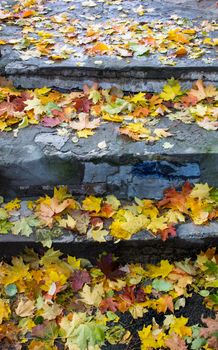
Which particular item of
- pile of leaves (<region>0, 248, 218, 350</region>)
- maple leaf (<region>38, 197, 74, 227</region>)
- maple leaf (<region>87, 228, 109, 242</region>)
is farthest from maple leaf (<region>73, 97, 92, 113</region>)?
pile of leaves (<region>0, 248, 218, 350</region>)

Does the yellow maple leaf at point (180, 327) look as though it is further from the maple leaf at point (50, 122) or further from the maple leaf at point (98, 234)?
the maple leaf at point (50, 122)

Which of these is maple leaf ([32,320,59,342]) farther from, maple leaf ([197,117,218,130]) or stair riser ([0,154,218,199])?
maple leaf ([197,117,218,130])

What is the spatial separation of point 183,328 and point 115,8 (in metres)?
4.12

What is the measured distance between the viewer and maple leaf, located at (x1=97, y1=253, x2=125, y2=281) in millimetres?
2928

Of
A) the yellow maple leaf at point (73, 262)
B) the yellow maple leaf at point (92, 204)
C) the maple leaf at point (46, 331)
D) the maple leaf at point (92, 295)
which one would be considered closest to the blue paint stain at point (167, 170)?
the yellow maple leaf at point (92, 204)

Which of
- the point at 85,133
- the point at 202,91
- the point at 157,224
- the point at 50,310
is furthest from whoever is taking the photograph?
the point at 202,91

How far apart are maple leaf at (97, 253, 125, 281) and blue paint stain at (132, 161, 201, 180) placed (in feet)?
2.24

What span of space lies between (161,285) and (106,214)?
0.65 m

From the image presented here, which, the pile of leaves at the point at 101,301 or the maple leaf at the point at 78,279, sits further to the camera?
the maple leaf at the point at 78,279

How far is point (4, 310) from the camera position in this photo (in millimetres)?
2727

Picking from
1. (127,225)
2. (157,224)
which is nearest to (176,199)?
(157,224)

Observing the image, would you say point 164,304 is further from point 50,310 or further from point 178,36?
point 178,36

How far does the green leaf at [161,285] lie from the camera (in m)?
2.83

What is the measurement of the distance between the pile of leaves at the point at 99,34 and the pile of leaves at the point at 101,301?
77.5 inches
